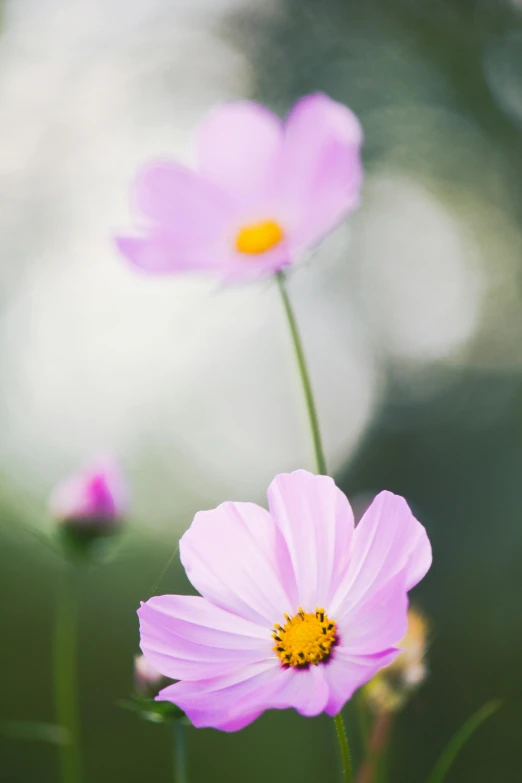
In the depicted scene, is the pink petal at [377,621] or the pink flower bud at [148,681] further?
the pink flower bud at [148,681]

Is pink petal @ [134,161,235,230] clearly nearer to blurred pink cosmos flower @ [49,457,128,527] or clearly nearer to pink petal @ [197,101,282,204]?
pink petal @ [197,101,282,204]

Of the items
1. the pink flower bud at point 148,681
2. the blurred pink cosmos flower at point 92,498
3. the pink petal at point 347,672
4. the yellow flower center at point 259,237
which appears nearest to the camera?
the pink petal at point 347,672

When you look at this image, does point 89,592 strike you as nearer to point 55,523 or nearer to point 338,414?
point 338,414

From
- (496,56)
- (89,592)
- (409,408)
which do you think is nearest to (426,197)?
(496,56)

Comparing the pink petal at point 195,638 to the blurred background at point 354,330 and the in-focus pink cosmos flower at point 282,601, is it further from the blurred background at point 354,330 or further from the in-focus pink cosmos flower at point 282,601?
the blurred background at point 354,330

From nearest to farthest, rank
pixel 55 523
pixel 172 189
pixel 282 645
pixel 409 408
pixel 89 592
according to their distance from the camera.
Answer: pixel 282 645
pixel 172 189
pixel 55 523
pixel 89 592
pixel 409 408

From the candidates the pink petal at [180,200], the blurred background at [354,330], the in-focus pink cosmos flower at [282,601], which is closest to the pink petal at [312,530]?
the in-focus pink cosmos flower at [282,601]

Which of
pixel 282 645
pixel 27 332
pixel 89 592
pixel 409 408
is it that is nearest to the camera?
pixel 282 645
